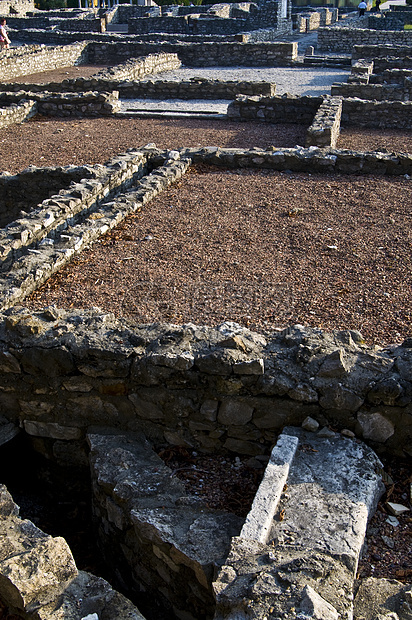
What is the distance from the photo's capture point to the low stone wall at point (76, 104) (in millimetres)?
15086

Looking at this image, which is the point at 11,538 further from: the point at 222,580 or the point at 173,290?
the point at 173,290

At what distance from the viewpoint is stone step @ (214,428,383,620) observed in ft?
8.73

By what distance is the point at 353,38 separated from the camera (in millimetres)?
27141

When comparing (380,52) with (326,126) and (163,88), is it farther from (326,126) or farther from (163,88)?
(326,126)

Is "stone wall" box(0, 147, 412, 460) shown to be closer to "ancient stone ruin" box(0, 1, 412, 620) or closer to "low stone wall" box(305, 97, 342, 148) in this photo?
"ancient stone ruin" box(0, 1, 412, 620)

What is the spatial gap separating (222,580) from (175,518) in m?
0.74

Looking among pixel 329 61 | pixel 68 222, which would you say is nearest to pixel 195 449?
pixel 68 222

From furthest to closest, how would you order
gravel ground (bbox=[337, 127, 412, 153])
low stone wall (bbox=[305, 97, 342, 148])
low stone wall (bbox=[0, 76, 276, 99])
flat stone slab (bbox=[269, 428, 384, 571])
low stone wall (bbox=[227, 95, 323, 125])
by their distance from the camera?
low stone wall (bbox=[0, 76, 276, 99]) < low stone wall (bbox=[227, 95, 323, 125]) < gravel ground (bbox=[337, 127, 412, 153]) < low stone wall (bbox=[305, 97, 342, 148]) < flat stone slab (bbox=[269, 428, 384, 571])

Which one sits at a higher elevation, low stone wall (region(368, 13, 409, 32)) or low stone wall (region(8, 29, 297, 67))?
low stone wall (region(368, 13, 409, 32))

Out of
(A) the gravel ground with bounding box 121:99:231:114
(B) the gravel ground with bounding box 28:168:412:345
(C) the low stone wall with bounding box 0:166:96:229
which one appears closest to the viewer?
(B) the gravel ground with bounding box 28:168:412:345

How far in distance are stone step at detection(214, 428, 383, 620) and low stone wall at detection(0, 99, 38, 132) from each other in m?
12.7

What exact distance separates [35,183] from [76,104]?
6046mm

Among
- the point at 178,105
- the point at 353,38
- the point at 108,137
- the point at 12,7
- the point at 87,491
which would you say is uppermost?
the point at 12,7

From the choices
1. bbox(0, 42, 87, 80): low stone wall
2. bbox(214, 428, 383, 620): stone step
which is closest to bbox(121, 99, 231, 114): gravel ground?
bbox(0, 42, 87, 80): low stone wall
